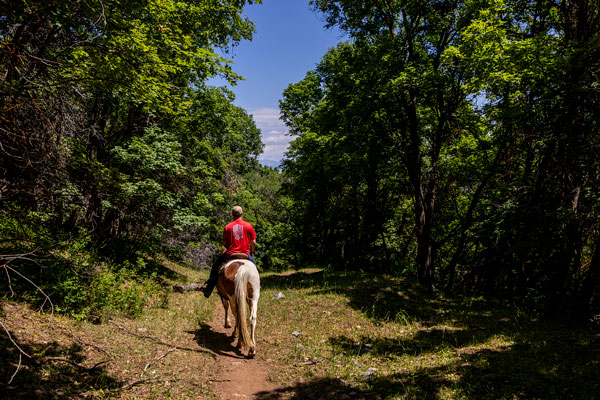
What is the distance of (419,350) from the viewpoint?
7.20 metres

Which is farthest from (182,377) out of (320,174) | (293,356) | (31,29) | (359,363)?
(320,174)

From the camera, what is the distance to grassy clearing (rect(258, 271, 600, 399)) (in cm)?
490

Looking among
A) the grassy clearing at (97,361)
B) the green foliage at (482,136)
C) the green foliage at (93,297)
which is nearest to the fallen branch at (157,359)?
the grassy clearing at (97,361)

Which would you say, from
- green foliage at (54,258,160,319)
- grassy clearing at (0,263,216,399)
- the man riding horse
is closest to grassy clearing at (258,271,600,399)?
grassy clearing at (0,263,216,399)

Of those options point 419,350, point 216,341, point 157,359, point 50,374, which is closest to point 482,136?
point 419,350

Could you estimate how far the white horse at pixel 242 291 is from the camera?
23.8 feet

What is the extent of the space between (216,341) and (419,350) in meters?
5.18

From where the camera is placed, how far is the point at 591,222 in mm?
8344

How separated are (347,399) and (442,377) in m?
1.74

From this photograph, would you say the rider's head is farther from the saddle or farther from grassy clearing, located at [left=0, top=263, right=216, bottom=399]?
grassy clearing, located at [left=0, top=263, right=216, bottom=399]

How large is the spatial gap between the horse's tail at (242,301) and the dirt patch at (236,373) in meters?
Result: 0.42

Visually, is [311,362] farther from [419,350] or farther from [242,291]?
[419,350]

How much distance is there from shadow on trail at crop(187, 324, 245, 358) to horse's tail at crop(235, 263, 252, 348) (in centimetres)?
36

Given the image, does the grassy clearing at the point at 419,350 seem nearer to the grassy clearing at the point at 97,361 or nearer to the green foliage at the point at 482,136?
the grassy clearing at the point at 97,361
